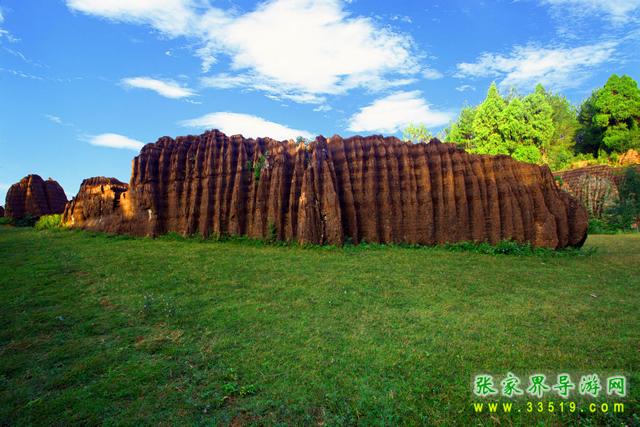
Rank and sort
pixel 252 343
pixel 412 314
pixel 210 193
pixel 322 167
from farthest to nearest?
pixel 210 193, pixel 322 167, pixel 412 314, pixel 252 343

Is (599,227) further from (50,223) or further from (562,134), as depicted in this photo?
(50,223)

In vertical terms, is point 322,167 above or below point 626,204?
above

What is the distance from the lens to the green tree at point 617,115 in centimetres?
4706

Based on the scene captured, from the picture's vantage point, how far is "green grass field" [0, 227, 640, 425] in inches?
234

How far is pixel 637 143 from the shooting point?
4638 centimetres

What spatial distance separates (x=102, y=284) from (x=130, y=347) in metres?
6.61

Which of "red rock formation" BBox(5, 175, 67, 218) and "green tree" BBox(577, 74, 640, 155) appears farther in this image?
"green tree" BBox(577, 74, 640, 155)

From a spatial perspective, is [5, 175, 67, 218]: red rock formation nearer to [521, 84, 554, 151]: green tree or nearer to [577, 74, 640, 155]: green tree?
[521, 84, 554, 151]: green tree

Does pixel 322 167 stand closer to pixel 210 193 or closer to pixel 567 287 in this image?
pixel 210 193

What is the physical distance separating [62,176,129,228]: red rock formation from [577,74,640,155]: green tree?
6120cm

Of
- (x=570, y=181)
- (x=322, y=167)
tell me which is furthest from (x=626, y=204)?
(x=322, y=167)

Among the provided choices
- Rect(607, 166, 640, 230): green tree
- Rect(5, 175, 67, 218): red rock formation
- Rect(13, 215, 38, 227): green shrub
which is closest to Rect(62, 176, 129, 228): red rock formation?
Rect(13, 215, 38, 227): green shrub

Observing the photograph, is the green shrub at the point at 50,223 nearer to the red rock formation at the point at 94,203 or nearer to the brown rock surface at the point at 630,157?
the red rock formation at the point at 94,203

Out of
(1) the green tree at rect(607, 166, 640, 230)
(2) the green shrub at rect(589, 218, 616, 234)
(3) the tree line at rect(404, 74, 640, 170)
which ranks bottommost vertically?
(2) the green shrub at rect(589, 218, 616, 234)
